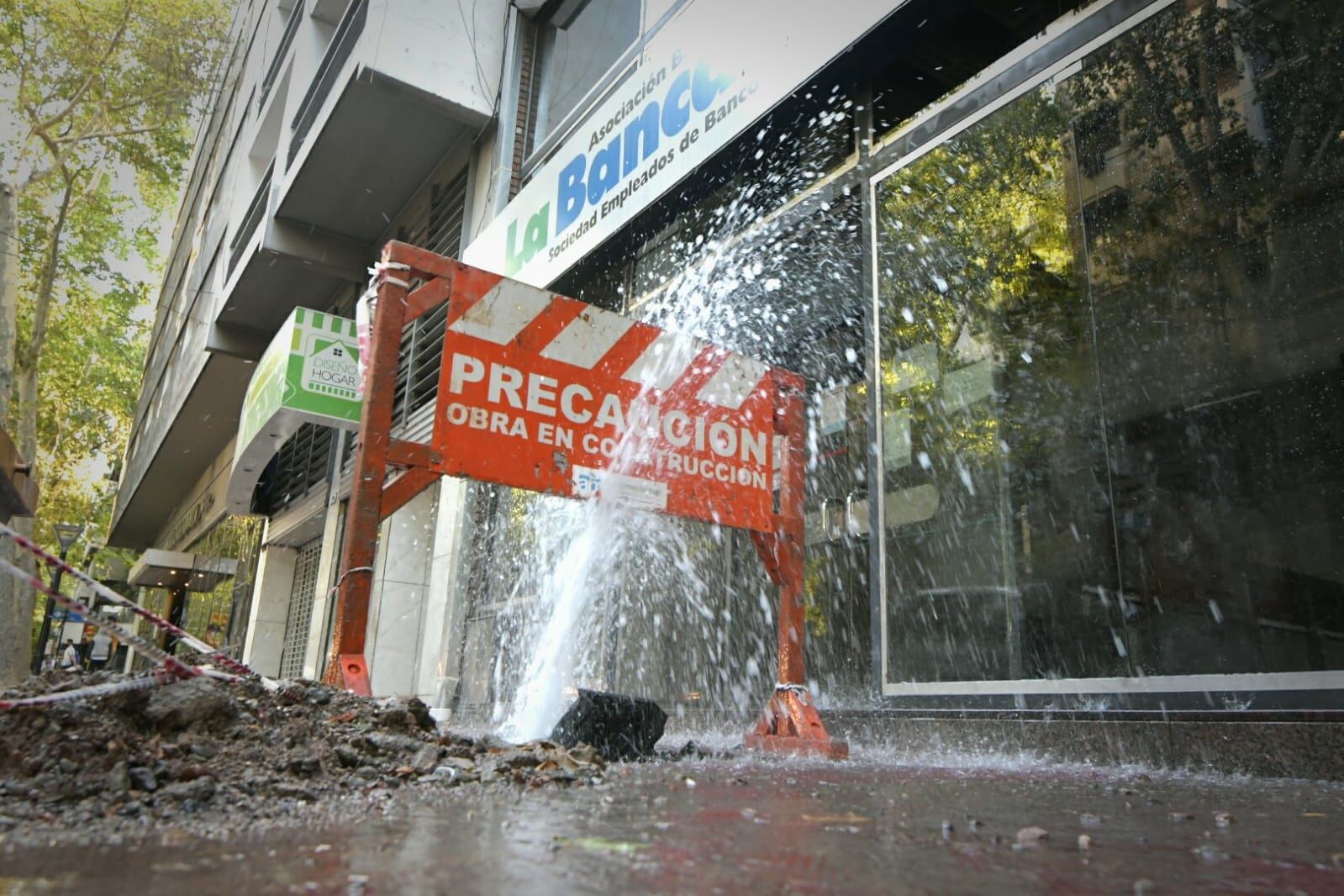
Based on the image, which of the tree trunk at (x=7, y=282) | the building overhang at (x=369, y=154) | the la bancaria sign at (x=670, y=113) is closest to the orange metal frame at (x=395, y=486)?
the la bancaria sign at (x=670, y=113)

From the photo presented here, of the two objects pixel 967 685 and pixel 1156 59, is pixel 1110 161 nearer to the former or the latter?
pixel 1156 59

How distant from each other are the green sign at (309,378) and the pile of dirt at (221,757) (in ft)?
22.5

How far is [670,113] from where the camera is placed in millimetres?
6199

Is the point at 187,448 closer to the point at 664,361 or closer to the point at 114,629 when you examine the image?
the point at 664,361

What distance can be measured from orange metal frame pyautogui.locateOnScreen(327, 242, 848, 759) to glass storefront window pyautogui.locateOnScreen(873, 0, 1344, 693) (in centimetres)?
82

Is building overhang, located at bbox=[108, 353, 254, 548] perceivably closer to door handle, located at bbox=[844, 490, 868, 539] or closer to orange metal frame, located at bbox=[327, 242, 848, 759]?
door handle, located at bbox=[844, 490, 868, 539]

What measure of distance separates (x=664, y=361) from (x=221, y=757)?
269cm

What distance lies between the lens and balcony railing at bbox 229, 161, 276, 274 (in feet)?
52.5

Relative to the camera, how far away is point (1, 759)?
1846 mm

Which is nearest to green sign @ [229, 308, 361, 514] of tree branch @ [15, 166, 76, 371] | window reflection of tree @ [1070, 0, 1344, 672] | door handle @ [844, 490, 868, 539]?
door handle @ [844, 490, 868, 539]

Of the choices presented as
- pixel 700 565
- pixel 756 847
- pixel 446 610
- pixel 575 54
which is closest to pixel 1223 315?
pixel 756 847

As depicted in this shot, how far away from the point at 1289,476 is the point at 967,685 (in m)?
1.52

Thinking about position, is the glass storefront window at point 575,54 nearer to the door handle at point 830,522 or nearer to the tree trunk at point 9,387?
the door handle at point 830,522

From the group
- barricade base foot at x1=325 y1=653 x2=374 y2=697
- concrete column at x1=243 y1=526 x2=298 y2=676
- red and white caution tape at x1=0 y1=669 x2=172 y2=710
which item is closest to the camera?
red and white caution tape at x1=0 y1=669 x2=172 y2=710
